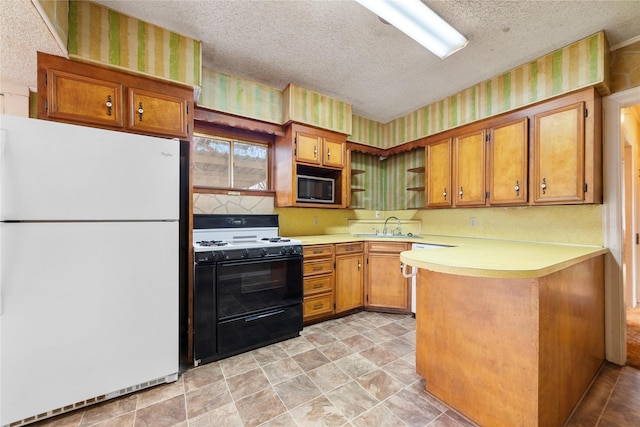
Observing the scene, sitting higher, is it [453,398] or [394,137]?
[394,137]

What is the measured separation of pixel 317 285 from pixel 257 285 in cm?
71

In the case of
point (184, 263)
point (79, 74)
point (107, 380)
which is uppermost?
point (79, 74)

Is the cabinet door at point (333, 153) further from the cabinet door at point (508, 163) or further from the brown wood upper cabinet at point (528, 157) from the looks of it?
the cabinet door at point (508, 163)

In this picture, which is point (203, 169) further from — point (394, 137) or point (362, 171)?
point (394, 137)

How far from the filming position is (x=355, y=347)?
2283mm

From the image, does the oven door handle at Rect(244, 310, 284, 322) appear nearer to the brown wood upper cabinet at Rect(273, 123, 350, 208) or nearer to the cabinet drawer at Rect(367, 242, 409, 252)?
the brown wood upper cabinet at Rect(273, 123, 350, 208)

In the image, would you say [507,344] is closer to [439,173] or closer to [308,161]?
[439,173]

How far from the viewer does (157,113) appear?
197 cm

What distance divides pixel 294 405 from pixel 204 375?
75 centimetres

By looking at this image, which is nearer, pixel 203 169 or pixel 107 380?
pixel 107 380

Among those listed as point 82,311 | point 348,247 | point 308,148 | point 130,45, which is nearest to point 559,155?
point 348,247

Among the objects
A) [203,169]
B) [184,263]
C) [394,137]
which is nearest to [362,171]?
[394,137]

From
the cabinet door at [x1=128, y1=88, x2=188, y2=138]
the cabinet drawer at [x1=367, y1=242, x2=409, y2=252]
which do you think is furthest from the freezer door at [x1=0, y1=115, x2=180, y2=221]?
the cabinet drawer at [x1=367, y1=242, x2=409, y2=252]

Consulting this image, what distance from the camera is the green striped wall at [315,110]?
9.16ft
